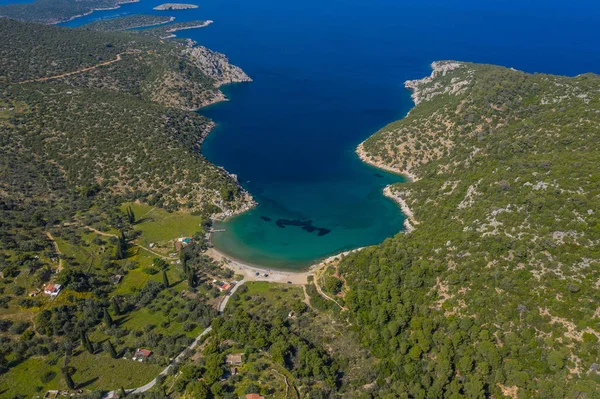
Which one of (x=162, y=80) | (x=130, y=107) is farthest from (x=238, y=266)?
(x=162, y=80)

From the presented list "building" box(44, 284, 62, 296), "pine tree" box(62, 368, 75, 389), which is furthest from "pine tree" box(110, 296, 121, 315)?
"pine tree" box(62, 368, 75, 389)

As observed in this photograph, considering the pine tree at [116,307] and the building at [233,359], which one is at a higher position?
the building at [233,359]

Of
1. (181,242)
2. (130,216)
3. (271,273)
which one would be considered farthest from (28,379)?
(130,216)

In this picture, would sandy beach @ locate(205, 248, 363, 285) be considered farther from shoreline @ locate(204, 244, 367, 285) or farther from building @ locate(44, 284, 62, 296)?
building @ locate(44, 284, 62, 296)

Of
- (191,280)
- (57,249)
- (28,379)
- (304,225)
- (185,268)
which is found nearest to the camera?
(28,379)

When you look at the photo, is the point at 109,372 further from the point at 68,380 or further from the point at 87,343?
the point at 87,343

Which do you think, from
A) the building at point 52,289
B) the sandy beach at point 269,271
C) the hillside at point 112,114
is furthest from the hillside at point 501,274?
the building at point 52,289

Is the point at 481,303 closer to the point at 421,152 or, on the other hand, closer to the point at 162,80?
the point at 421,152

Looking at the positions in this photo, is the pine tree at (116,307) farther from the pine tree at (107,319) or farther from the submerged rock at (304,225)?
the submerged rock at (304,225)
